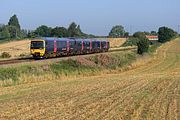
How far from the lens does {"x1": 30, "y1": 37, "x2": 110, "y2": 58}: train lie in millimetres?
49562

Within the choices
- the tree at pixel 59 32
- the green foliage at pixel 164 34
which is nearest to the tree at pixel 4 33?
the tree at pixel 59 32

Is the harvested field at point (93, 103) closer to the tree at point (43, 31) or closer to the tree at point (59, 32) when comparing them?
the tree at point (59, 32)

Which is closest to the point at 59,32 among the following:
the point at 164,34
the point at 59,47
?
the point at 164,34

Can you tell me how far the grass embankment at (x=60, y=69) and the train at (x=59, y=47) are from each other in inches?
210

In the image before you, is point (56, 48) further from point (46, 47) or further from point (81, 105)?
point (81, 105)

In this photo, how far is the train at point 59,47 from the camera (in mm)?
49562

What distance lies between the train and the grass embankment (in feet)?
17.5

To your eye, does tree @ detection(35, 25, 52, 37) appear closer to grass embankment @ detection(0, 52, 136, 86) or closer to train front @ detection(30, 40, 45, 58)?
grass embankment @ detection(0, 52, 136, 86)

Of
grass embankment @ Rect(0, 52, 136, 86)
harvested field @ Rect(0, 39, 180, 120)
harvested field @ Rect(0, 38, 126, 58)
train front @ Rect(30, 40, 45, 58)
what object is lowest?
harvested field @ Rect(0, 38, 126, 58)

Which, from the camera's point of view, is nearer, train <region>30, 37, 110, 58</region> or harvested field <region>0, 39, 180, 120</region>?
harvested field <region>0, 39, 180, 120</region>

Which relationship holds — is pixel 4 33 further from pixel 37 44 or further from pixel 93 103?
pixel 93 103

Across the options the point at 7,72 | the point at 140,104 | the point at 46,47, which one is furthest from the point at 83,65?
the point at 140,104

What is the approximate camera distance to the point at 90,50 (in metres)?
72.0

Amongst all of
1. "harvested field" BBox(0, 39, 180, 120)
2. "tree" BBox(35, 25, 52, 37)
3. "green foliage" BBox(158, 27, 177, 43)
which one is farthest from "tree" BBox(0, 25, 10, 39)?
"harvested field" BBox(0, 39, 180, 120)
